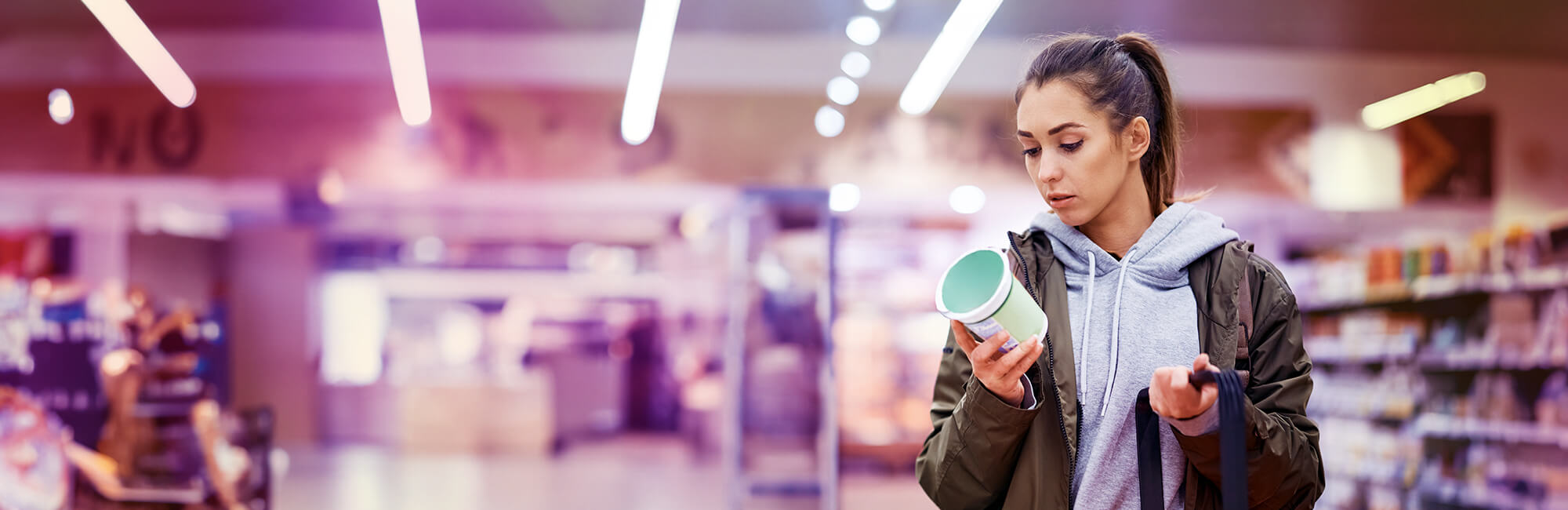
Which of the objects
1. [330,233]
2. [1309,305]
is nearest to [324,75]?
[330,233]

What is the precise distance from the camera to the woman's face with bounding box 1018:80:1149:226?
117 cm

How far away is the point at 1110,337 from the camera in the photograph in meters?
1.22

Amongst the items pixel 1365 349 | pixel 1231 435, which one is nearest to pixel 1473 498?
pixel 1365 349

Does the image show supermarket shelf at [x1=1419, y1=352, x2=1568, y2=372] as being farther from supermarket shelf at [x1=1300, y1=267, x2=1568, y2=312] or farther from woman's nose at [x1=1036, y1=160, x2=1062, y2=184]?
woman's nose at [x1=1036, y1=160, x2=1062, y2=184]

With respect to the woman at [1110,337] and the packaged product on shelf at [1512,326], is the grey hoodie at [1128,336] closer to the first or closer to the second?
the woman at [1110,337]

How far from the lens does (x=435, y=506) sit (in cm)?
614

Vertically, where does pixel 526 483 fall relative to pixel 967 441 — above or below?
below

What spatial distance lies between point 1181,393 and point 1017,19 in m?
5.93

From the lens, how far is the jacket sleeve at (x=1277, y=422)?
1.10 m

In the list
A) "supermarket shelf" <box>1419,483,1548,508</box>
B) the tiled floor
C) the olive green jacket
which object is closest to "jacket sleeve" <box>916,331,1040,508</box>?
the olive green jacket

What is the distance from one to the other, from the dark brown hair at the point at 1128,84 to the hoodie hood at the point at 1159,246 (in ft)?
0.17

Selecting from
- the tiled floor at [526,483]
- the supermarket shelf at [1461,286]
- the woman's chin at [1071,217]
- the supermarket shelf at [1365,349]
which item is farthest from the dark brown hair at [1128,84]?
the tiled floor at [526,483]

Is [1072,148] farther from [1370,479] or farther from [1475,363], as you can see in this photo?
[1370,479]

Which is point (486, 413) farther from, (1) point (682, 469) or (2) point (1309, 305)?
(2) point (1309, 305)
